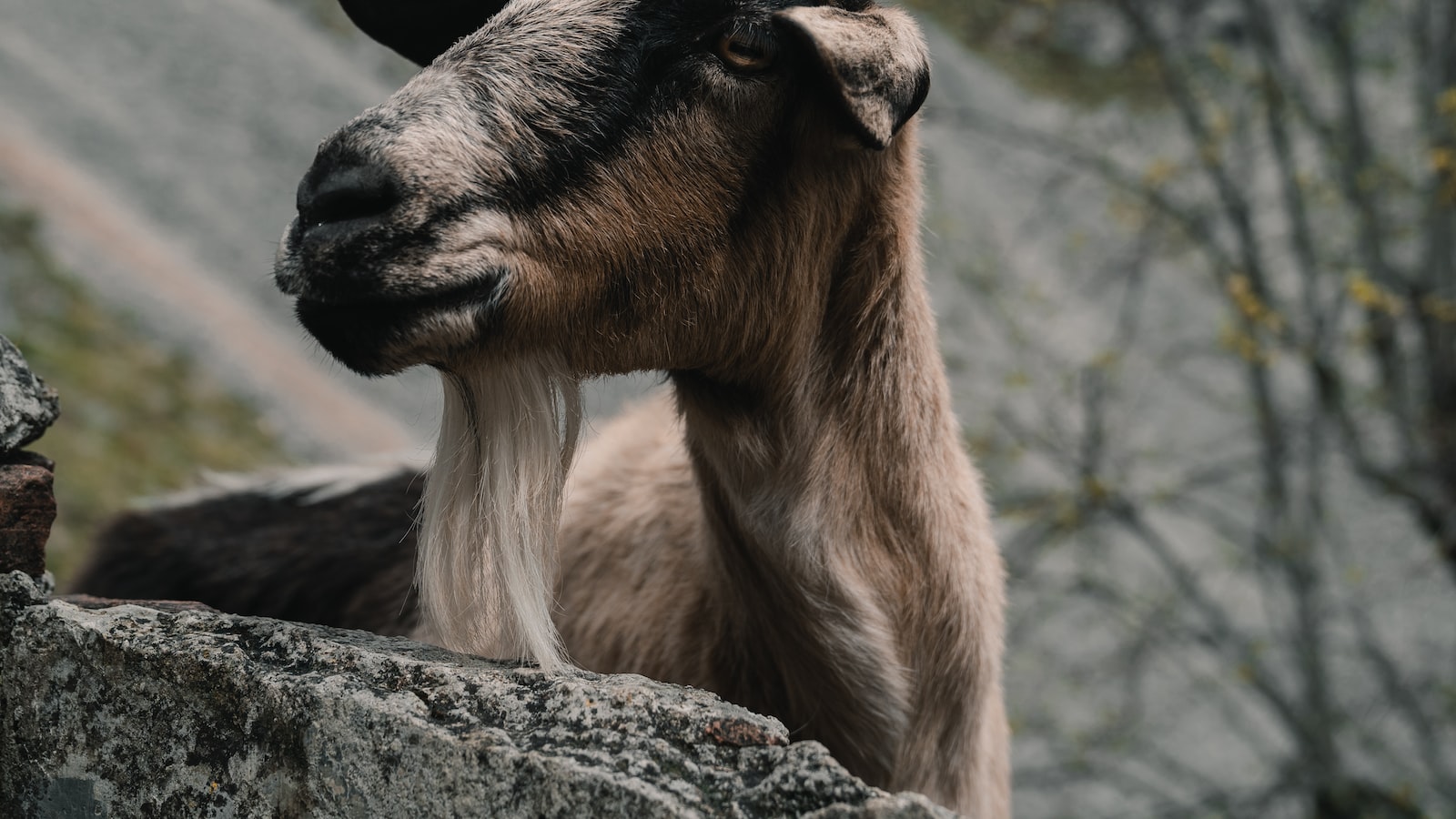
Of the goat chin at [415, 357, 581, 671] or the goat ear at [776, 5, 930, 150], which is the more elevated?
the goat ear at [776, 5, 930, 150]

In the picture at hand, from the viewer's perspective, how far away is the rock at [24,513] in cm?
222

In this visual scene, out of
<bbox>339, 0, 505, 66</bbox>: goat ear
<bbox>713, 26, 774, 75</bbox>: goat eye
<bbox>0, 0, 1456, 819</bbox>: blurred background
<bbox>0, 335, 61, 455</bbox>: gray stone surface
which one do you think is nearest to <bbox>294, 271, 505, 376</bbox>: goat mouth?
<bbox>0, 335, 61, 455</bbox>: gray stone surface

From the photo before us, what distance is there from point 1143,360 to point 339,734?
31.8 feet

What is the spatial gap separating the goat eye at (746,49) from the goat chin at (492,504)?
72 cm

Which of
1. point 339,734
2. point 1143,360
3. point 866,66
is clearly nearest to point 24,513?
point 339,734

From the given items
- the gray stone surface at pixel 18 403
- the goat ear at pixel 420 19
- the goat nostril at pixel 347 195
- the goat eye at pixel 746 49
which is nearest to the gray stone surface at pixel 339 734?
the gray stone surface at pixel 18 403

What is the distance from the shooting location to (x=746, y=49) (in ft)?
8.45

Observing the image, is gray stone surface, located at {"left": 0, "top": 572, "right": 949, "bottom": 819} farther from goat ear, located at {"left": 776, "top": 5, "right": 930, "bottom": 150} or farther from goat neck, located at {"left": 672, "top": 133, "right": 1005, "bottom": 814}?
goat ear, located at {"left": 776, "top": 5, "right": 930, "bottom": 150}

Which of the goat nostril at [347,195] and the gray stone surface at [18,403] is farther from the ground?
the goat nostril at [347,195]

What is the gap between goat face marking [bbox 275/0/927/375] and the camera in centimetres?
224

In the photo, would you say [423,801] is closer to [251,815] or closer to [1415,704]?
[251,815]

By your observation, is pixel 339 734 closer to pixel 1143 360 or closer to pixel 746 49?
pixel 746 49

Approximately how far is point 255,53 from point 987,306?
38.0ft

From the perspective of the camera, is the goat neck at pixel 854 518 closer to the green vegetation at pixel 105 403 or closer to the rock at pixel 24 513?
the rock at pixel 24 513
